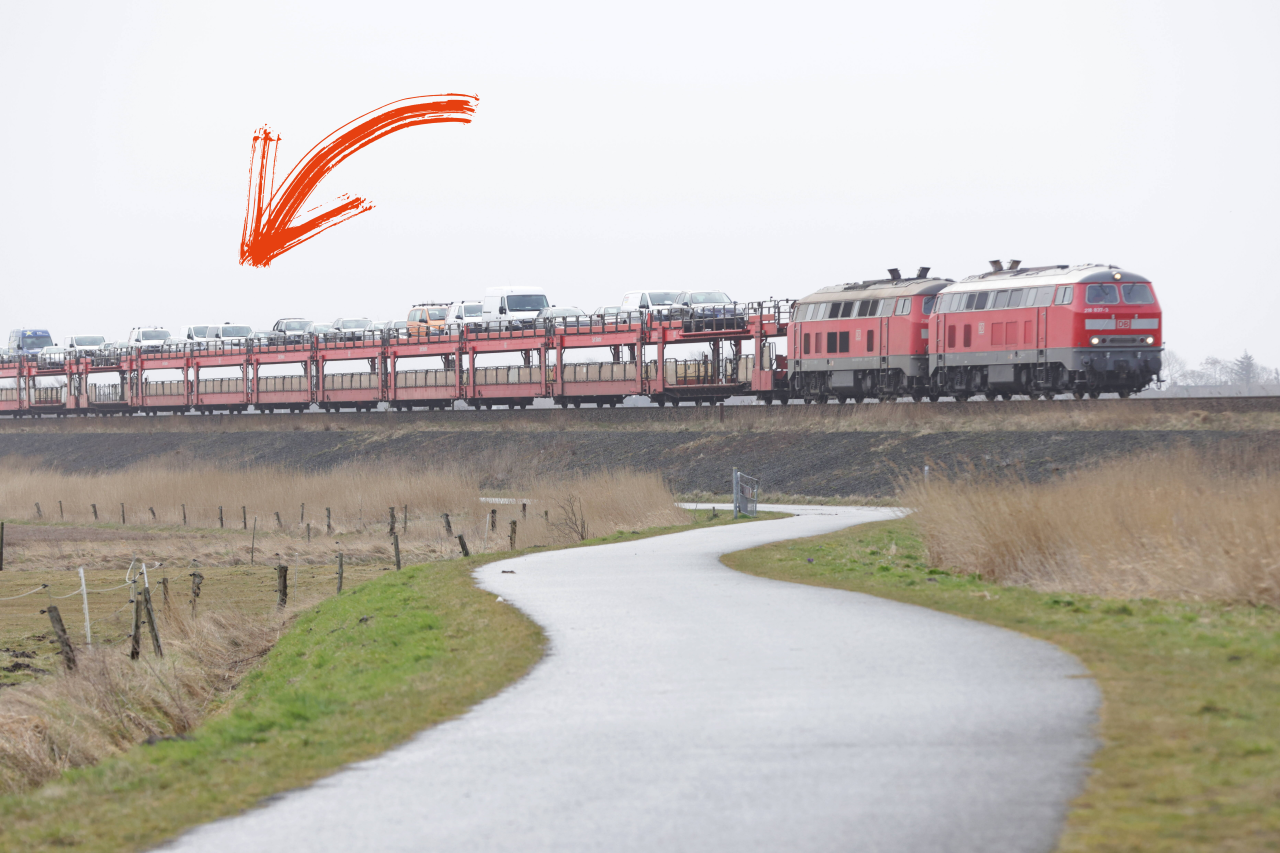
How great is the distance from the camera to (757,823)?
22.9 ft

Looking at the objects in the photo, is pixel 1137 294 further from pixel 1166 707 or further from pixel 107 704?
pixel 1166 707

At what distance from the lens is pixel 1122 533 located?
703 inches

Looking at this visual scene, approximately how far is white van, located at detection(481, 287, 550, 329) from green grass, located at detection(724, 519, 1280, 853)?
5448 cm

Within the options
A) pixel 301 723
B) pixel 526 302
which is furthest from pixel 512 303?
pixel 301 723

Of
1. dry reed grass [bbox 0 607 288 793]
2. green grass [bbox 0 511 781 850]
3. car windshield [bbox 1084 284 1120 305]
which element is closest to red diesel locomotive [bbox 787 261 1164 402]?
car windshield [bbox 1084 284 1120 305]

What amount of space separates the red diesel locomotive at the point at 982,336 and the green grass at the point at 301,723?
28.5 m

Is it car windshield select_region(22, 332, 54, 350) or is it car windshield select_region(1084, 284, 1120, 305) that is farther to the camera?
car windshield select_region(22, 332, 54, 350)

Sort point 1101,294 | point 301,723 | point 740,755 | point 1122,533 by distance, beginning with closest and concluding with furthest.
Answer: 1. point 740,755
2. point 301,723
3. point 1122,533
4. point 1101,294

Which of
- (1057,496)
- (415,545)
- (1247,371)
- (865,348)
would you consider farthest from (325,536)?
(1247,371)

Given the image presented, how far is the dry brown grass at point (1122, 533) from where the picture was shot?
1504 centimetres

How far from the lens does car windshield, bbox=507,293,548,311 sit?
73312 mm

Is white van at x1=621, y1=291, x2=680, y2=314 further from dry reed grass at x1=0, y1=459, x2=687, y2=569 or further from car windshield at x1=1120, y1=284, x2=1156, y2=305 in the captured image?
car windshield at x1=1120, y1=284, x2=1156, y2=305

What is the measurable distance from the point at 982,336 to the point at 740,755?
38540 mm

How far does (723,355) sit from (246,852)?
54001 mm
